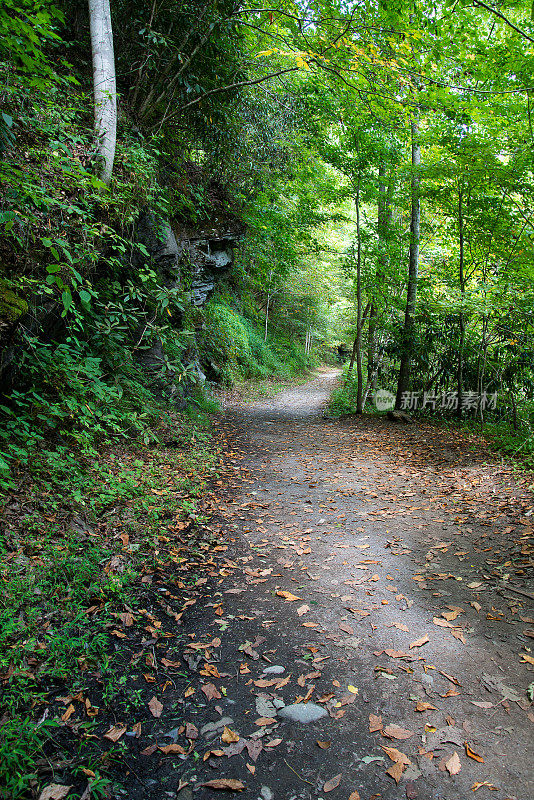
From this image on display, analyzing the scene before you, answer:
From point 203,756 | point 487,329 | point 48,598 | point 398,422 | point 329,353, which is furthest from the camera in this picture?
point 329,353

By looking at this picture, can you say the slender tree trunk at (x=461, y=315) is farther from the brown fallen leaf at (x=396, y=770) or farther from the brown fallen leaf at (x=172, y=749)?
the brown fallen leaf at (x=172, y=749)

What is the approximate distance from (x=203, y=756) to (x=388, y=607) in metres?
1.80

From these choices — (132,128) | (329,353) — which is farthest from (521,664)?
(329,353)

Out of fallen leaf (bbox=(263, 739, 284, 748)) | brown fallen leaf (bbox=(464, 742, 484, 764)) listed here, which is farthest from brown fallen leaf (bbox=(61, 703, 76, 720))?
brown fallen leaf (bbox=(464, 742, 484, 764))

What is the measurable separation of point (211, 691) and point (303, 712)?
0.57m

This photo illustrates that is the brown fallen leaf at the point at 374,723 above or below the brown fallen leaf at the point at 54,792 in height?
below

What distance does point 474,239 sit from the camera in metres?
9.59

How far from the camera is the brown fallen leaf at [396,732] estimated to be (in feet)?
7.13

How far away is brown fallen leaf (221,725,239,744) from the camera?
2.17m

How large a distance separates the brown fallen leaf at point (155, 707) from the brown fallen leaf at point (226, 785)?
49cm

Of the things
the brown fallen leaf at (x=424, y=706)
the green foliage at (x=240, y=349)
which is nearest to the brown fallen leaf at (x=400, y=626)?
the brown fallen leaf at (x=424, y=706)

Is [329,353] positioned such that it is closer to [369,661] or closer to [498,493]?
[498,493]

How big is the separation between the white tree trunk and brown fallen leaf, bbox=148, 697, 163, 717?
18.4 feet

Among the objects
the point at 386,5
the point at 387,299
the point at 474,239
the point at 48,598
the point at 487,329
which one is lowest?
the point at 48,598
